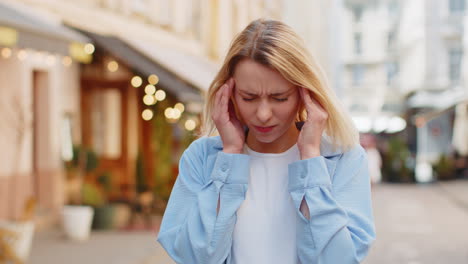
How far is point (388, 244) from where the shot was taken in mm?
9695

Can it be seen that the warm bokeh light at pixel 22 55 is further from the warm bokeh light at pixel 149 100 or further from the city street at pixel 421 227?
the city street at pixel 421 227

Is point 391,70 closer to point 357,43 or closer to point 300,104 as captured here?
point 357,43

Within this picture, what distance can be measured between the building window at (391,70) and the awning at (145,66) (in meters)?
41.1

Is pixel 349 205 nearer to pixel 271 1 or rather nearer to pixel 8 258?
pixel 8 258

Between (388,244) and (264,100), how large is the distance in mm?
8438

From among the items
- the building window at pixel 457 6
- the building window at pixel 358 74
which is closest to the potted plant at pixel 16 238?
the building window at pixel 457 6

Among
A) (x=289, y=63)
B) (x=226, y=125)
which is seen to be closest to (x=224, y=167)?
(x=226, y=125)

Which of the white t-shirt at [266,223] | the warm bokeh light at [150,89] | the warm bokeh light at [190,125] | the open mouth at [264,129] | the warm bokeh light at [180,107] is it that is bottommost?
the white t-shirt at [266,223]

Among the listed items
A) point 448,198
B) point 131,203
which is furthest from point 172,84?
point 448,198

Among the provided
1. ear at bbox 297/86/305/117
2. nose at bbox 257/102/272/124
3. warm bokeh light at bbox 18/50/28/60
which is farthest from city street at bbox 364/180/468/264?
nose at bbox 257/102/272/124

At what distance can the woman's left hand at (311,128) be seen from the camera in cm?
180

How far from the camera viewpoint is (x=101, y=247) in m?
8.82

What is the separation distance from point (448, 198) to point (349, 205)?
18268mm

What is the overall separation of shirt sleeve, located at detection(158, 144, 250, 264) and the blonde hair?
0.86 feet
